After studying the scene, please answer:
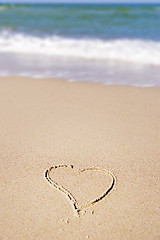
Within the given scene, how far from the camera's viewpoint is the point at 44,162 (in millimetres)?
2445

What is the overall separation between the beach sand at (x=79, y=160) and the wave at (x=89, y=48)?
2637 mm

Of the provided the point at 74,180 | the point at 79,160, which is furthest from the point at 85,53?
the point at 74,180

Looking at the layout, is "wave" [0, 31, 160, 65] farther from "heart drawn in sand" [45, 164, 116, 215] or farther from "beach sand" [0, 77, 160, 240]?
"heart drawn in sand" [45, 164, 116, 215]

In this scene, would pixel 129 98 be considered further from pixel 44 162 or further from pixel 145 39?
pixel 145 39

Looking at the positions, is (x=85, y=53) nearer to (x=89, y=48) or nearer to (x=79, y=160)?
(x=89, y=48)

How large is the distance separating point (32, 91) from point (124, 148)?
1.96 metres

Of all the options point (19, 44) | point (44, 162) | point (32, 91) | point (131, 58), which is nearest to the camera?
point (44, 162)

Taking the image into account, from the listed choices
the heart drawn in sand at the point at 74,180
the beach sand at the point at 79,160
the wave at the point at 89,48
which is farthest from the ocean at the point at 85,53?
the heart drawn in sand at the point at 74,180

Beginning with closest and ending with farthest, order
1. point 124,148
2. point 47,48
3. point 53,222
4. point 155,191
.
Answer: point 53,222
point 155,191
point 124,148
point 47,48

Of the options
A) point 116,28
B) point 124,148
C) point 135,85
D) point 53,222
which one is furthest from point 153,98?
point 116,28

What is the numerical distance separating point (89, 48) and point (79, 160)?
18.2ft

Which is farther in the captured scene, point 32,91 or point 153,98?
point 32,91

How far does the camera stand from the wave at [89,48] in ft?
21.6

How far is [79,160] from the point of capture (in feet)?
8.14
